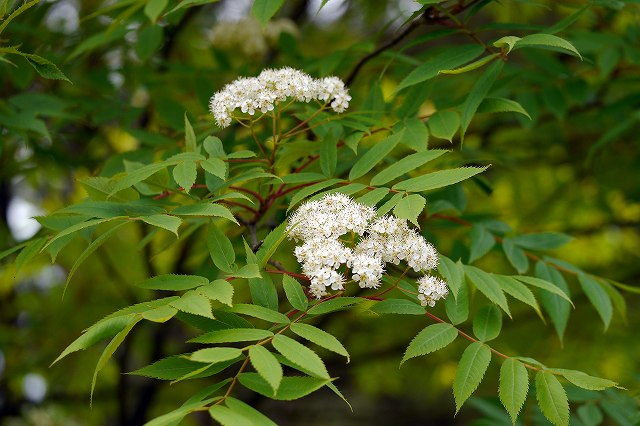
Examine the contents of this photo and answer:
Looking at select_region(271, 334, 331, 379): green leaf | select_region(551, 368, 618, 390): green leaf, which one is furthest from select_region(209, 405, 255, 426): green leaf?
select_region(551, 368, 618, 390): green leaf

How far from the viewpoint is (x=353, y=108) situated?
2.59m

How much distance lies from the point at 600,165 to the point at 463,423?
13.6 feet

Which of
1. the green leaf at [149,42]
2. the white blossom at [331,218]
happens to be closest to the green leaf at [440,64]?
the white blossom at [331,218]

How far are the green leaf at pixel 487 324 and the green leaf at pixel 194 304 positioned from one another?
2.00 ft

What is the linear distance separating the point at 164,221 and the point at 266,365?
1.24 feet

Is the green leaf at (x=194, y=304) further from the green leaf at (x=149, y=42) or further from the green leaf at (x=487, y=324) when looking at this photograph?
the green leaf at (x=149, y=42)

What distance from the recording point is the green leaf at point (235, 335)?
48.5 inches

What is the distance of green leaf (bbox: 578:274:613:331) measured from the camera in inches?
75.8

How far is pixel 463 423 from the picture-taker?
21.6ft

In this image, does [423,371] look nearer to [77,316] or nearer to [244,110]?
[77,316]

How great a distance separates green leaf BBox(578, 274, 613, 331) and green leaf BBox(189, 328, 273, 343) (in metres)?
1.11

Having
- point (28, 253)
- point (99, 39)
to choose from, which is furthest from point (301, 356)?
point (99, 39)

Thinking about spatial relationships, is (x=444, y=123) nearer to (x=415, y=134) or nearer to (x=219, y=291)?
A: (x=415, y=134)

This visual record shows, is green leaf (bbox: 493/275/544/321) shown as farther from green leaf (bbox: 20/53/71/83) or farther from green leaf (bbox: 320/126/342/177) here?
green leaf (bbox: 20/53/71/83)
